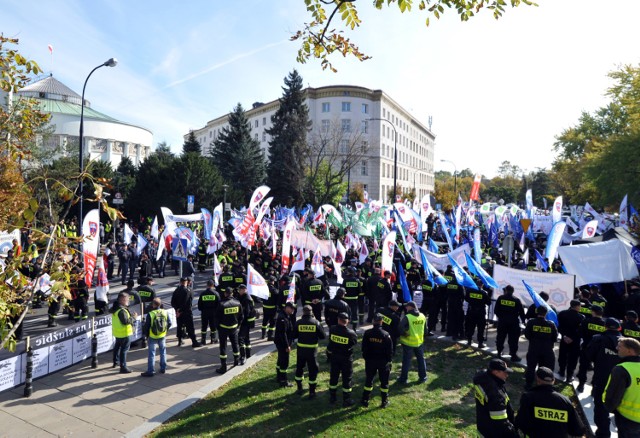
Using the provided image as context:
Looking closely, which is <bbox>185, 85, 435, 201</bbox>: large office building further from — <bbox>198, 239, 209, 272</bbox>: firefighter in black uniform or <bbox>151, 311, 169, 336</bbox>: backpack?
<bbox>151, 311, 169, 336</bbox>: backpack

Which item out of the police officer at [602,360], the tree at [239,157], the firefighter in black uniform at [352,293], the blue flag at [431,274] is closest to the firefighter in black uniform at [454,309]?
the blue flag at [431,274]

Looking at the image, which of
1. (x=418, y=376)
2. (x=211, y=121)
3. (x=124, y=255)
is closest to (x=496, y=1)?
(x=418, y=376)

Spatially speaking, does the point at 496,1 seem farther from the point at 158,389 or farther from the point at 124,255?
the point at 124,255

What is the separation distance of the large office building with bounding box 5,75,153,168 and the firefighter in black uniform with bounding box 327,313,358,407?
6431 cm

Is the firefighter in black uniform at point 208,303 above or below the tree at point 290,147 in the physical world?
below

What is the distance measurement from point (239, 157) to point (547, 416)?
44061mm

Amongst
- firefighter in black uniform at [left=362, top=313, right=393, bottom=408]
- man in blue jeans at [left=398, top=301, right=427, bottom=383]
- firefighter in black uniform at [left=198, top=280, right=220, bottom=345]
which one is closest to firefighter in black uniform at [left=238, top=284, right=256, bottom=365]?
firefighter in black uniform at [left=198, top=280, right=220, bottom=345]

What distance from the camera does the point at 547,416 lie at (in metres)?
4.67

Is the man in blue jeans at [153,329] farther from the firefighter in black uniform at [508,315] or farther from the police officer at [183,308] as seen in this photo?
the firefighter in black uniform at [508,315]

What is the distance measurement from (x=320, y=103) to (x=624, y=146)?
47.5 metres

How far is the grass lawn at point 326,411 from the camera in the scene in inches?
259

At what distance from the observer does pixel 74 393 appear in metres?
7.74

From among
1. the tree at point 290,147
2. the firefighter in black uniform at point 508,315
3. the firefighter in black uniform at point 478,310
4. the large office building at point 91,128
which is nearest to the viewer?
the firefighter in black uniform at point 508,315

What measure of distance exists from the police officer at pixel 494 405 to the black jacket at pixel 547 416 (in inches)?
8.8
